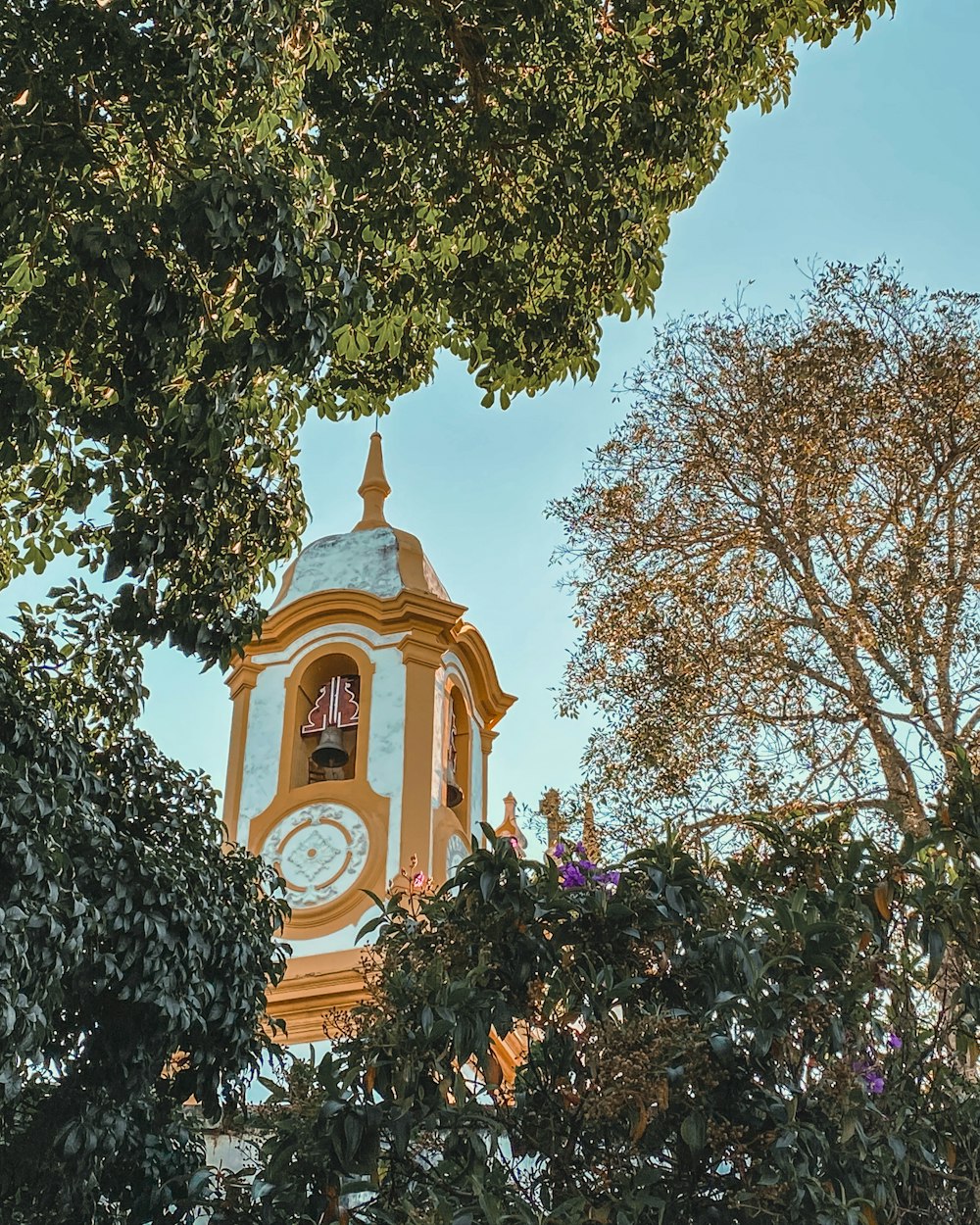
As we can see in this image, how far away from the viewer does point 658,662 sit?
10883 millimetres

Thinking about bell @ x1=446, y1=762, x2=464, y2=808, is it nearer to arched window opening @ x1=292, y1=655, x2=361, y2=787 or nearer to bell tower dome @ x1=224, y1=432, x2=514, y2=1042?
bell tower dome @ x1=224, y1=432, x2=514, y2=1042

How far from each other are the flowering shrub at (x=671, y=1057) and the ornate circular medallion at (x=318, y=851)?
9.28m

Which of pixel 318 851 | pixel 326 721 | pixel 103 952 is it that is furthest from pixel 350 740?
pixel 103 952

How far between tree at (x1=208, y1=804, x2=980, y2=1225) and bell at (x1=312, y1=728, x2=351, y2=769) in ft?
33.9

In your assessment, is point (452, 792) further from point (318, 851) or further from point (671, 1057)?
point (671, 1057)

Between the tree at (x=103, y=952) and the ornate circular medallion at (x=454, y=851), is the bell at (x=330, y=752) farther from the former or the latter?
the tree at (x=103, y=952)

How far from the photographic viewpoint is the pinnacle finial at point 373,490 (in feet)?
62.8

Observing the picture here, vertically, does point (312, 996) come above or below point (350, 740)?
below

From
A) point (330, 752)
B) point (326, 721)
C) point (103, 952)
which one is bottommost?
point (103, 952)

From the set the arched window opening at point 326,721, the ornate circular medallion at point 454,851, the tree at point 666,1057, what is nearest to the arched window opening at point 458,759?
the ornate circular medallion at point 454,851

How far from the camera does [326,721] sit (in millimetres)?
17016

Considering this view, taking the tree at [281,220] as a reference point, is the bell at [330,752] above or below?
above

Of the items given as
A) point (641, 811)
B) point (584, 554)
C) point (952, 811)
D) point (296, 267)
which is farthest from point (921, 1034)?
point (584, 554)

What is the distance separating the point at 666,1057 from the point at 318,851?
34.4 ft
